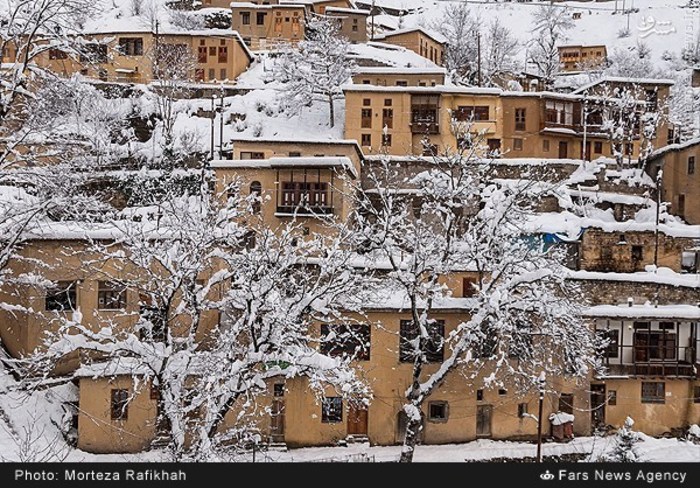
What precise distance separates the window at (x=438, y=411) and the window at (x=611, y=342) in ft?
21.7

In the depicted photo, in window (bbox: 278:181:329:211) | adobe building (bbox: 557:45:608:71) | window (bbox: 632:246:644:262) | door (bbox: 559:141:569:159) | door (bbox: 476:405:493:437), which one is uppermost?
adobe building (bbox: 557:45:608:71)

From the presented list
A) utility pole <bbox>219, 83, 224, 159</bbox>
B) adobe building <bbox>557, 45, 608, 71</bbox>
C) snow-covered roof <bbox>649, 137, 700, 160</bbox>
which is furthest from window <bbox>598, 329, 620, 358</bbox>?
adobe building <bbox>557, 45, 608, 71</bbox>

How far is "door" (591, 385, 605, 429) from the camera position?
26188mm

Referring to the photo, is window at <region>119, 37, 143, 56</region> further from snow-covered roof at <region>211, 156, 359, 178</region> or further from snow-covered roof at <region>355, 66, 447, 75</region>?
snow-covered roof at <region>211, 156, 359, 178</region>

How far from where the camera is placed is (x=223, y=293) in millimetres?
25016

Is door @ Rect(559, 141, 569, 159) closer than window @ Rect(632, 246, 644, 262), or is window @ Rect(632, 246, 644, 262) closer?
window @ Rect(632, 246, 644, 262)

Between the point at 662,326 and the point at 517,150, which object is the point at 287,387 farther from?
the point at 517,150

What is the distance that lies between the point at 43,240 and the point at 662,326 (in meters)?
23.1

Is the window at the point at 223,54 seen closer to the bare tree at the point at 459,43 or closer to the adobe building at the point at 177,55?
the adobe building at the point at 177,55

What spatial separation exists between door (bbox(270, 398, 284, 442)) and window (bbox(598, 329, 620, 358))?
12304 mm

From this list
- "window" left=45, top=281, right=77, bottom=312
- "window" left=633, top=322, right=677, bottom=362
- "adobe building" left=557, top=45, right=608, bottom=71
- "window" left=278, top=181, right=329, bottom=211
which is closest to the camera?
"window" left=45, top=281, right=77, bottom=312

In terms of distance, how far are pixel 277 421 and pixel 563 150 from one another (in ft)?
101

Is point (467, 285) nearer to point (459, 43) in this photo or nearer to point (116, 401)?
point (116, 401)
